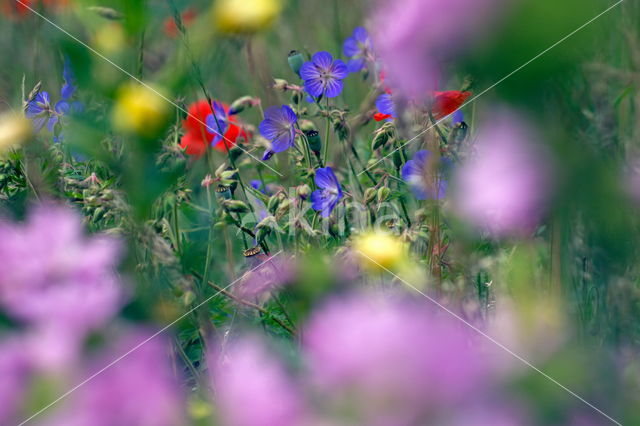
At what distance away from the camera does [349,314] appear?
14 centimetres

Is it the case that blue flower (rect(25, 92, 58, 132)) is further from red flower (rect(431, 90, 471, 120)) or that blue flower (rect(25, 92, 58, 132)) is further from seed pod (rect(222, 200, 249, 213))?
red flower (rect(431, 90, 471, 120))

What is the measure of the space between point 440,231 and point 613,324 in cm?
8

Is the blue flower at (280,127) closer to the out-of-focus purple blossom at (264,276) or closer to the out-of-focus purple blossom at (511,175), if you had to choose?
the out-of-focus purple blossom at (264,276)

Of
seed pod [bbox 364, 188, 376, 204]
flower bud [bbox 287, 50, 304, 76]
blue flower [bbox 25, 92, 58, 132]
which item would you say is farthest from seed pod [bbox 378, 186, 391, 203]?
blue flower [bbox 25, 92, 58, 132]

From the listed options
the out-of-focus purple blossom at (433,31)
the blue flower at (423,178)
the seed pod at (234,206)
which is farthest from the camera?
the seed pod at (234,206)

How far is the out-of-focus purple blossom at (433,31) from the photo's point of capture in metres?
0.11

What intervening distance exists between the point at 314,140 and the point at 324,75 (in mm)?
46

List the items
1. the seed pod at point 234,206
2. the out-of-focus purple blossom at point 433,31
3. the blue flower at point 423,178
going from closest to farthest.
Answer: the out-of-focus purple blossom at point 433,31, the blue flower at point 423,178, the seed pod at point 234,206

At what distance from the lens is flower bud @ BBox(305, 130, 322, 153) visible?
358 millimetres

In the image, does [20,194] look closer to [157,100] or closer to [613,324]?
[157,100]

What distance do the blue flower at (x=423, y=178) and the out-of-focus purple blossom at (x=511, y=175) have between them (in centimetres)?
8

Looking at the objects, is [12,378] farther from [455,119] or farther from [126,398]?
[455,119]

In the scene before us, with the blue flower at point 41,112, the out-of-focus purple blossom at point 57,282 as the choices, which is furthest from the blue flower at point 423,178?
the blue flower at point 41,112

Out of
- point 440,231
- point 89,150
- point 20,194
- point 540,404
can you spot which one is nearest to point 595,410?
point 540,404
